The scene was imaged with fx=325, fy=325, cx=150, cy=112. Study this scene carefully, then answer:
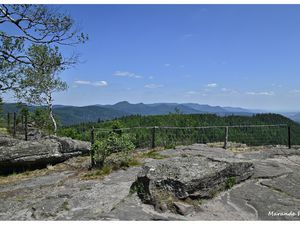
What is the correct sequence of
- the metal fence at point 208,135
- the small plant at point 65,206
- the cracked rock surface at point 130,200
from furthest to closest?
1. the metal fence at point 208,135
2. the small plant at point 65,206
3. the cracked rock surface at point 130,200

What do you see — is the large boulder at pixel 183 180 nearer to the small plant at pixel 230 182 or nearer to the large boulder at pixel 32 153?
Answer: the small plant at pixel 230 182

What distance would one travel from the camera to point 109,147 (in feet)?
38.3

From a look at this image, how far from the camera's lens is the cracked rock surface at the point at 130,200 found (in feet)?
20.4

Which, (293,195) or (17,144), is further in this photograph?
(17,144)

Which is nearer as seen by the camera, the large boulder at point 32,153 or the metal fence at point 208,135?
the large boulder at point 32,153

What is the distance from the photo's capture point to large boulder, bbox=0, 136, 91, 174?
1199 centimetres

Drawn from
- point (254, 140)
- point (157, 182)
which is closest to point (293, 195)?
point (157, 182)

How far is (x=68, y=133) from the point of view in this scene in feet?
82.0

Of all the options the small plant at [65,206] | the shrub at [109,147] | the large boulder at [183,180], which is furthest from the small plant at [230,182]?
the shrub at [109,147]

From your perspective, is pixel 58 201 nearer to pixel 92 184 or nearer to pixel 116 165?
pixel 92 184

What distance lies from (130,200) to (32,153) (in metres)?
6.84

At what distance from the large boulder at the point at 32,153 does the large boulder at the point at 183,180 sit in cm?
630

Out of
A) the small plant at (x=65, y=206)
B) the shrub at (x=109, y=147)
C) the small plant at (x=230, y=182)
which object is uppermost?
the shrub at (x=109, y=147)

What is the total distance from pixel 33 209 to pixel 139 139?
33.6 ft
